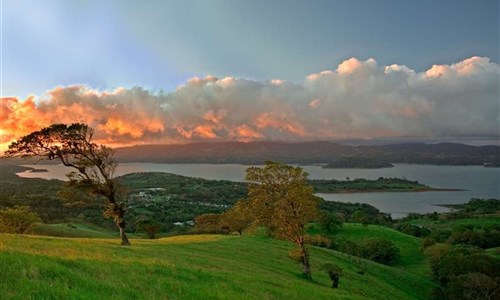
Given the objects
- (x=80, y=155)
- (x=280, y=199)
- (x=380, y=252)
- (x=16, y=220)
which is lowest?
(x=380, y=252)

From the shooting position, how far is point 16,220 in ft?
185

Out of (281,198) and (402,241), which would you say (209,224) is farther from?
(281,198)

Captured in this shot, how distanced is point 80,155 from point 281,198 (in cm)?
2067

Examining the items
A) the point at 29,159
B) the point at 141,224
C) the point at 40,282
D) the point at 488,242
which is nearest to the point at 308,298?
the point at 40,282

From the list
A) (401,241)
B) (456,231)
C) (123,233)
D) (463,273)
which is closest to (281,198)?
(123,233)

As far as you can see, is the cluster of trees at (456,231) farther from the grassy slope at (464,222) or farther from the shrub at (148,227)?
the shrub at (148,227)

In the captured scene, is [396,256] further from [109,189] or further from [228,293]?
[228,293]

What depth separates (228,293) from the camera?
12617mm

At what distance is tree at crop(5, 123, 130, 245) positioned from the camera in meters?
35.5

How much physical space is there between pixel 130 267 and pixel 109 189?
26.8m

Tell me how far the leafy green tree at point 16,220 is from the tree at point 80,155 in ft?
85.1

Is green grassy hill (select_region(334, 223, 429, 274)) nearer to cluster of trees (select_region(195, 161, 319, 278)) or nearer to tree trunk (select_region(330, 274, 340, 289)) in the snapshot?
tree trunk (select_region(330, 274, 340, 289))

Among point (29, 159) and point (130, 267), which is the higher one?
point (29, 159)

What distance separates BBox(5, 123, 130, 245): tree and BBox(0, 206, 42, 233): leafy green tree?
2594 centimetres
